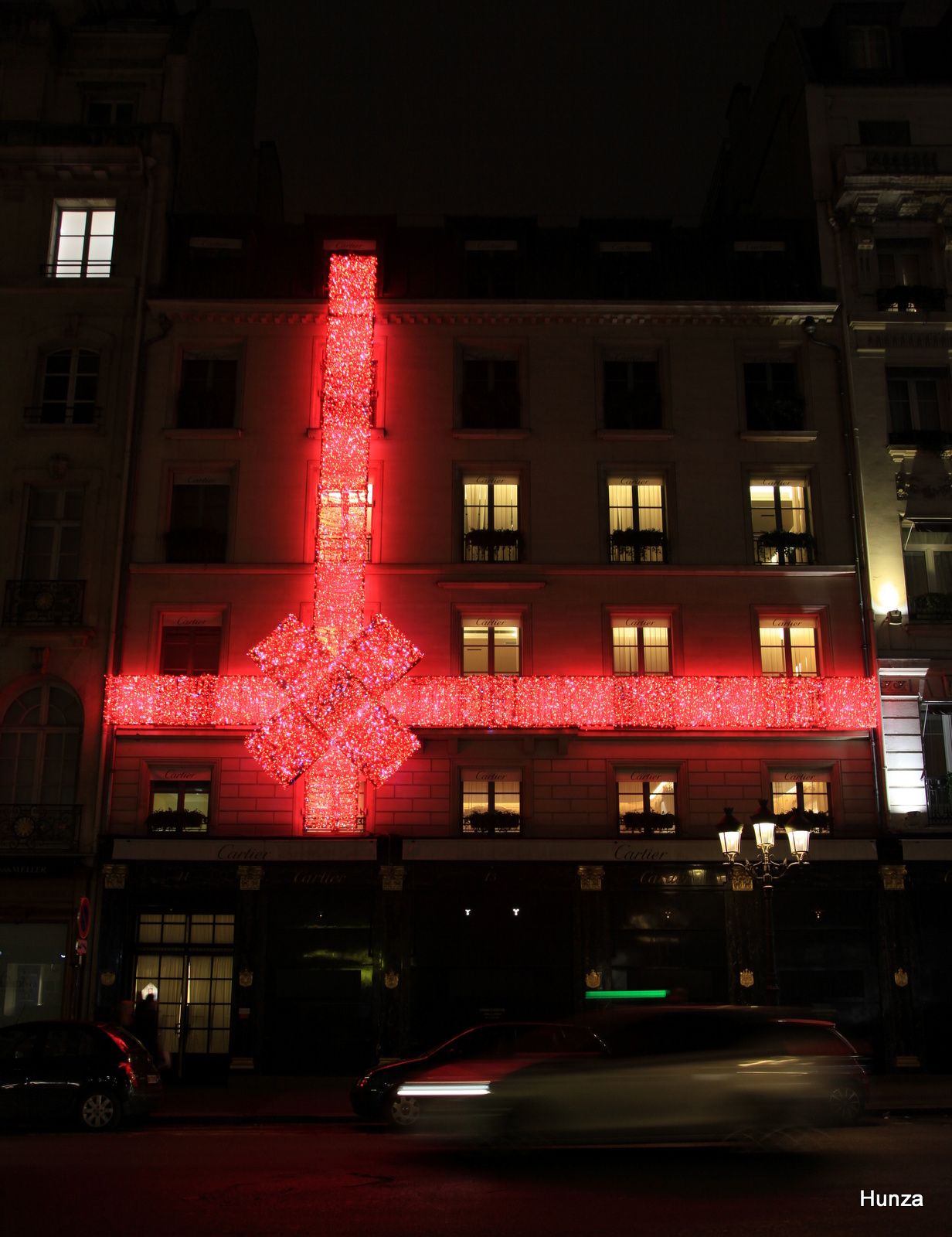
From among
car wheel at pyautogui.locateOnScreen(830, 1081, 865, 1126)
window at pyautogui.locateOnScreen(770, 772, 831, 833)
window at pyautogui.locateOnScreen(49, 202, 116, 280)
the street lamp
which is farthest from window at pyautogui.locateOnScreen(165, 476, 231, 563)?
car wheel at pyautogui.locateOnScreen(830, 1081, 865, 1126)

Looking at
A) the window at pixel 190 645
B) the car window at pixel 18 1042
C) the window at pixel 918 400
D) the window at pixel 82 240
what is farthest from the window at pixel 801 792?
the window at pixel 82 240

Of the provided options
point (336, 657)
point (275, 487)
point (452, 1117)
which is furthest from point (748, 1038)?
point (275, 487)

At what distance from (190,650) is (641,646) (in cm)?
951

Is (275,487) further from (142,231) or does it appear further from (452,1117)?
(452,1117)

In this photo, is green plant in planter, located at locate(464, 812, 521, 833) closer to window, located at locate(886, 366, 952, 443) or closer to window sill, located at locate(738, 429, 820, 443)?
window sill, located at locate(738, 429, 820, 443)

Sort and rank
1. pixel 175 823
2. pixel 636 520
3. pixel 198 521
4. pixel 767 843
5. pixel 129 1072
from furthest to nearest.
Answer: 1. pixel 636 520
2. pixel 198 521
3. pixel 175 823
4. pixel 767 843
5. pixel 129 1072

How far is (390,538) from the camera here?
24781 mm

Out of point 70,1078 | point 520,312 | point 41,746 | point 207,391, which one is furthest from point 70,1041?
point 520,312

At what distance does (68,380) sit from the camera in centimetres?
2578

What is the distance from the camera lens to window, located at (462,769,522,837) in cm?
2327

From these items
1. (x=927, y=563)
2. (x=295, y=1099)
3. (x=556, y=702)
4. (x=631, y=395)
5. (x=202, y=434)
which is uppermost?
(x=631, y=395)

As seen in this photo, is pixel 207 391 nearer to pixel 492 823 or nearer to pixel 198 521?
pixel 198 521

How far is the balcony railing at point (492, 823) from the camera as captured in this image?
23172 mm

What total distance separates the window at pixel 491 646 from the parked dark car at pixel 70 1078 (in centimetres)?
1089
